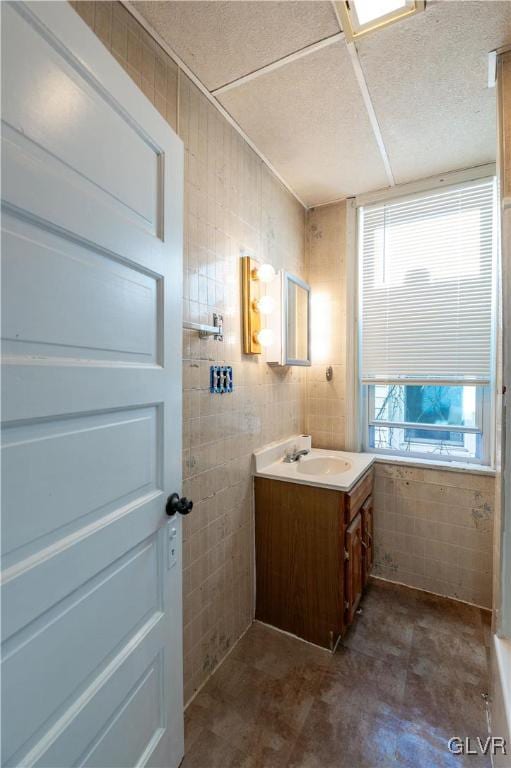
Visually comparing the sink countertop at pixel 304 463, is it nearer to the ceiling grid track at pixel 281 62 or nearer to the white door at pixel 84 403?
the white door at pixel 84 403

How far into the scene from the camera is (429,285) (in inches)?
83.4

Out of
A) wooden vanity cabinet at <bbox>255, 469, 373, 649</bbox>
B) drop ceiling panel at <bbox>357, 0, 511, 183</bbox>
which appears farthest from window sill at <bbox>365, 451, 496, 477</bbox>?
drop ceiling panel at <bbox>357, 0, 511, 183</bbox>

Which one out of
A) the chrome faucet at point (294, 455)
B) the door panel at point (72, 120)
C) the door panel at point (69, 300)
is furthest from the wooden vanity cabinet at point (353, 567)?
the door panel at point (72, 120)

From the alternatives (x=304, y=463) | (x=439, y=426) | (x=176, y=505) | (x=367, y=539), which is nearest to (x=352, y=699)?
(x=367, y=539)

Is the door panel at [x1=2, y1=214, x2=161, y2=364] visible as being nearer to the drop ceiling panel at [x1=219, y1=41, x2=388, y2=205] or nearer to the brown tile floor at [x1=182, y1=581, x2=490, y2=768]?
→ the drop ceiling panel at [x1=219, y1=41, x2=388, y2=205]

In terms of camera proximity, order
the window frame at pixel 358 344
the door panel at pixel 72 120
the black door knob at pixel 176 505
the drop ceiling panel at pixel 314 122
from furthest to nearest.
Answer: the window frame at pixel 358 344 < the drop ceiling panel at pixel 314 122 < the black door knob at pixel 176 505 < the door panel at pixel 72 120

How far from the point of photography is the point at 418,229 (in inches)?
84.9

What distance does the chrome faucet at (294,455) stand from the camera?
203 centimetres

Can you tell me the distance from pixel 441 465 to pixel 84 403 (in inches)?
81.8

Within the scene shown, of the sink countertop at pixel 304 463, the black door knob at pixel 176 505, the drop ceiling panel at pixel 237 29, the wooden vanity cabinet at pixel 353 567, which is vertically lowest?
the wooden vanity cabinet at pixel 353 567

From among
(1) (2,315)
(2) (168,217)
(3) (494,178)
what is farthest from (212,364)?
(3) (494,178)

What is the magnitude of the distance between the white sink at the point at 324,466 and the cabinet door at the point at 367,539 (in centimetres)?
25

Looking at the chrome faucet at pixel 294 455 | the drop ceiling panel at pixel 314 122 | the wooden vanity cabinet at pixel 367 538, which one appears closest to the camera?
the drop ceiling panel at pixel 314 122

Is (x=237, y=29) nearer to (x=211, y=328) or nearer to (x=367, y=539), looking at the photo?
(x=211, y=328)
